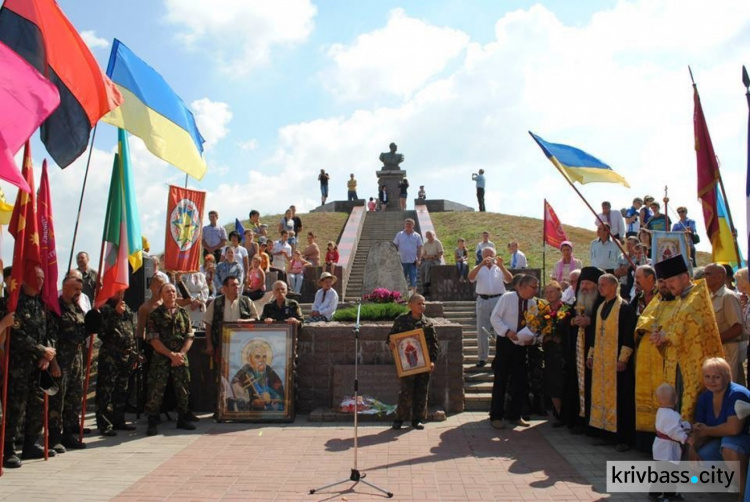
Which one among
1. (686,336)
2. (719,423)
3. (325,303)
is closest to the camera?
(719,423)

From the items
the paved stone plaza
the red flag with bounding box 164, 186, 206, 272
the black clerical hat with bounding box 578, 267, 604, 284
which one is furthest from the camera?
the red flag with bounding box 164, 186, 206, 272

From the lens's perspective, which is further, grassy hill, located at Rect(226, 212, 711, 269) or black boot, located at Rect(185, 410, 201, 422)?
grassy hill, located at Rect(226, 212, 711, 269)

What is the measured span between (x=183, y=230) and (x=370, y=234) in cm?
1989

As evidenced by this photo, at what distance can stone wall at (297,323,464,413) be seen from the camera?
9680 millimetres

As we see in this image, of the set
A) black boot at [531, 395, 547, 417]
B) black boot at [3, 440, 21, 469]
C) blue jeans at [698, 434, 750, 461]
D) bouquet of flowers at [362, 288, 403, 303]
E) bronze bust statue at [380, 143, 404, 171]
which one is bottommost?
black boot at [3, 440, 21, 469]

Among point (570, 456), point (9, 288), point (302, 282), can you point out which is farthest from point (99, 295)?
point (302, 282)

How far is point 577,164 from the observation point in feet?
33.7

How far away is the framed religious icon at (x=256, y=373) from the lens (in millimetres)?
9211

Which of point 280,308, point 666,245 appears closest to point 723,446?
point 666,245

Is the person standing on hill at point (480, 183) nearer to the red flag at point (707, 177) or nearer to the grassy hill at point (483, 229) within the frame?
the grassy hill at point (483, 229)

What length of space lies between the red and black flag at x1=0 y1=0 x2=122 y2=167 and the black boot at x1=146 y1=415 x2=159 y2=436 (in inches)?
132

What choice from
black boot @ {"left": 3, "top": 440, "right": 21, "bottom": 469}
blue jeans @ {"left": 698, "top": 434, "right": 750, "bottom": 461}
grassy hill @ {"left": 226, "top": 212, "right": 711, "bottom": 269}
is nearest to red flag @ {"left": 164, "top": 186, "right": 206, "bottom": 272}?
black boot @ {"left": 3, "top": 440, "right": 21, "bottom": 469}

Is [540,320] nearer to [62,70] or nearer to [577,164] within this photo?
[577,164]

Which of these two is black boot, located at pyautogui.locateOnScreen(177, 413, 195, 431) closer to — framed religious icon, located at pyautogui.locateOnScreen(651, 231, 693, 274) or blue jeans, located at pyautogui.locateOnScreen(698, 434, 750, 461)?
blue jeans, located at pyautogui.locateOnScreen(698, 434, 750, 461)
